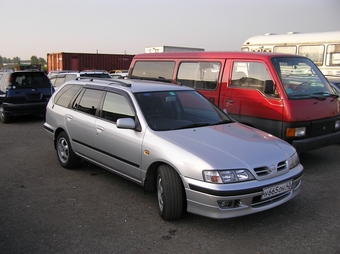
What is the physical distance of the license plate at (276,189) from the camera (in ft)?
12.7

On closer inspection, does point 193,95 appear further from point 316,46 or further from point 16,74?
point 316,46

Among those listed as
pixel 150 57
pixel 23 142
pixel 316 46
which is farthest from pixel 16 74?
pixel 316 46

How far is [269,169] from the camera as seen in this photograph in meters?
3.94

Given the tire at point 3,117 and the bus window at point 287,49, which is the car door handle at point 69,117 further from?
the bus window at point 287,49

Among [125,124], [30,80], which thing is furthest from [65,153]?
[30,80]

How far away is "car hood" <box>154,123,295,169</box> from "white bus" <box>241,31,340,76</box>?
873 cm

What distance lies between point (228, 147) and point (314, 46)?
9.89 m

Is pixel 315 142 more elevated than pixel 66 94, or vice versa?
pixel 66 94

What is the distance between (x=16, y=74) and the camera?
11.2 metres

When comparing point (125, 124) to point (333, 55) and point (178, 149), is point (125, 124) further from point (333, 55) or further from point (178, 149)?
point (333, 55)

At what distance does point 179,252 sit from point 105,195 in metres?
1.83

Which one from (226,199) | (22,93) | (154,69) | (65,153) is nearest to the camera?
(226,199)

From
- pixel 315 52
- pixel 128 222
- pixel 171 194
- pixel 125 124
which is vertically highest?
pixel 315 52

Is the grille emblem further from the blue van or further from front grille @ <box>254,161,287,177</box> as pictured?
the blue van
